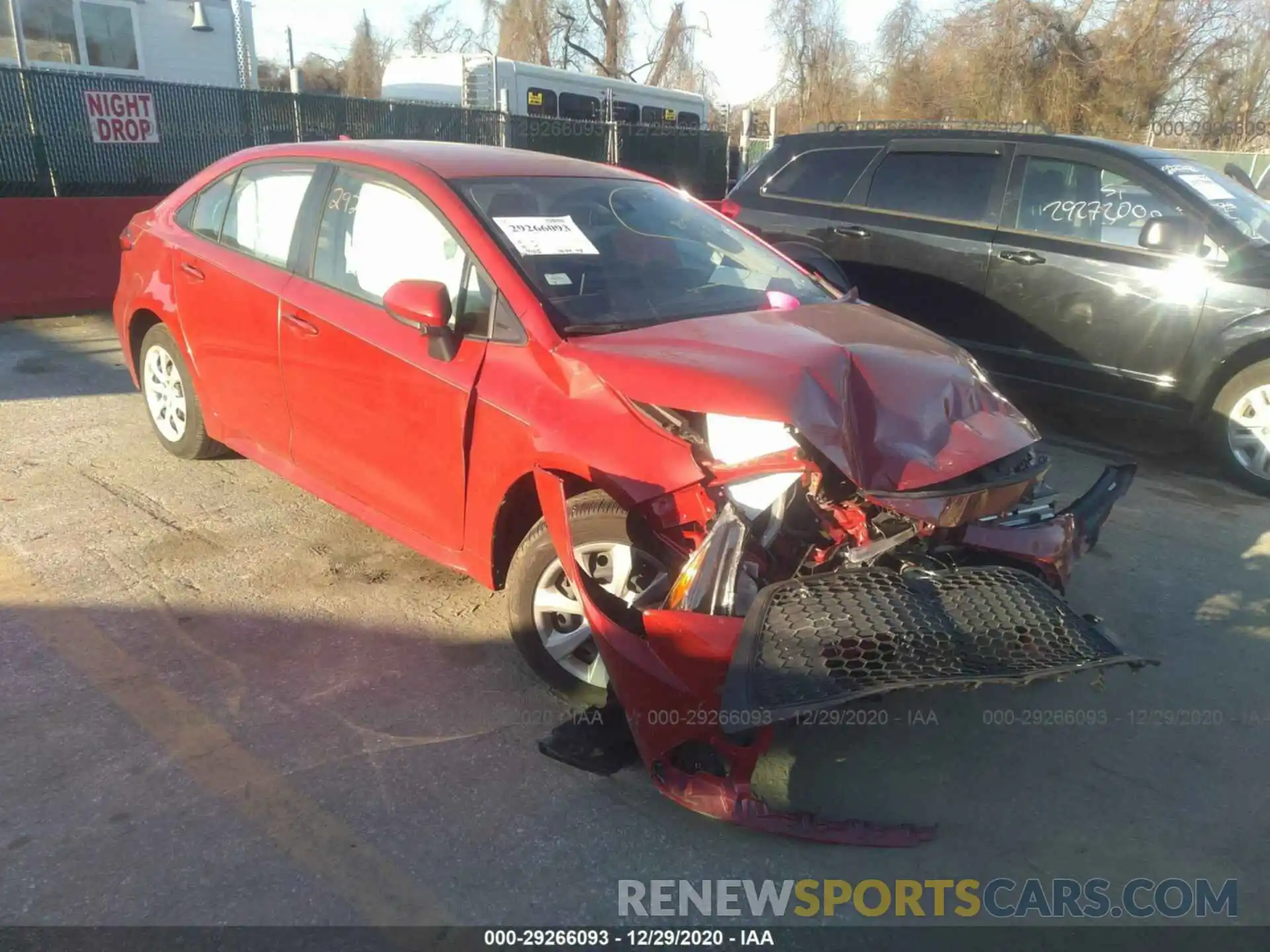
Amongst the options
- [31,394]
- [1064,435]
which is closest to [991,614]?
[1064,435]

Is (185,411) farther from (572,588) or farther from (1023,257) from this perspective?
(1023,257)

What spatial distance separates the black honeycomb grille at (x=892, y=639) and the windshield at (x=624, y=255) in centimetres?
128

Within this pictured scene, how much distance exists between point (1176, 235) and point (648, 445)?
4.32 metres

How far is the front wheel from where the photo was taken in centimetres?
317

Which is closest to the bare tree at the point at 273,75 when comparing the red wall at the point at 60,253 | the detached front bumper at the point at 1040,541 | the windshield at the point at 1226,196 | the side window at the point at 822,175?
the red wall at the point at 60,253

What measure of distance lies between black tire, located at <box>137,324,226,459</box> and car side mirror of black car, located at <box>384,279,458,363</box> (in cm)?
204

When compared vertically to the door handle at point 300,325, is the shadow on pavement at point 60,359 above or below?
below

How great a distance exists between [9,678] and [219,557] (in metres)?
1.07

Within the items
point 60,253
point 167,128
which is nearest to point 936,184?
point 60,253

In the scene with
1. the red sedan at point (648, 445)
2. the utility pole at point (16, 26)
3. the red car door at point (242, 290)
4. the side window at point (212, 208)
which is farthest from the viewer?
the utility pole at point (16, 26)

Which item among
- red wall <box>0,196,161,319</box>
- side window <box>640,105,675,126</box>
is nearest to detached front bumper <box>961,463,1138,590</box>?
red wall <box>0,196,161,319</box>

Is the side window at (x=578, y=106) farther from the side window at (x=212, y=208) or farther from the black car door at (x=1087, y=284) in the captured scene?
the side window at (x=212, y=208)

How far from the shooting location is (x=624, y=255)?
392cm

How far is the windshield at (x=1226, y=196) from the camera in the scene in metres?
5.88
